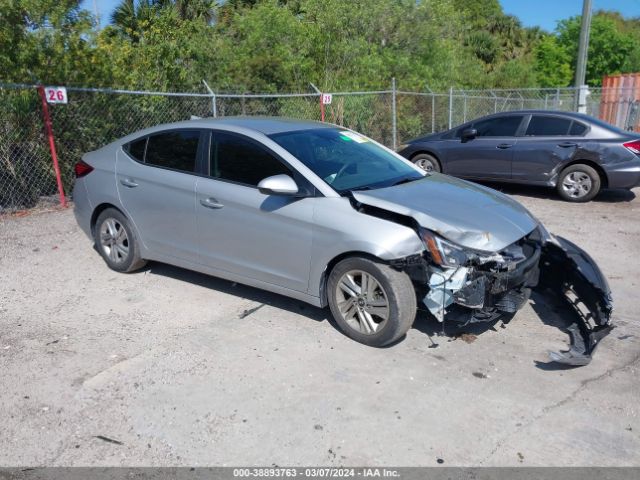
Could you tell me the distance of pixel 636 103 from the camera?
20547mm

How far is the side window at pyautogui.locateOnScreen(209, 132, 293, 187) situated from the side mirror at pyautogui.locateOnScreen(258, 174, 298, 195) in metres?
0.17

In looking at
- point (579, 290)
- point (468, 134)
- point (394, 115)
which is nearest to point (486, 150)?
point (468, 134)

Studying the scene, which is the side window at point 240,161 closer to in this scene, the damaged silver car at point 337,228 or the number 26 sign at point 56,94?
the damaged silver car at point 337,228

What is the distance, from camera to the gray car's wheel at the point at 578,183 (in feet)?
30.2

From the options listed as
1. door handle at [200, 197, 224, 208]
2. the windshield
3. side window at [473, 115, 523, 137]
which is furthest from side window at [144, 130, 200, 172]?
side window at [473, 115, 523, 137]

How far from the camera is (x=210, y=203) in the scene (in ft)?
16.3

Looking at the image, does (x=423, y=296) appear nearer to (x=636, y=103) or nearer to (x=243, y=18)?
(x=243, y=18)

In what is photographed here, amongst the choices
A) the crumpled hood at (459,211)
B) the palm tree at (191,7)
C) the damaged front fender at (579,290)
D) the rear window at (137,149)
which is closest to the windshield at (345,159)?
the crumpled hood at (459,211)

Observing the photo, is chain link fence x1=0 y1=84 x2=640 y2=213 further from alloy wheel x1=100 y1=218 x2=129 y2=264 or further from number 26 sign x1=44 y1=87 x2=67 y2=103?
alloy wheel x1=100 y1=218 x2=129 y2=264

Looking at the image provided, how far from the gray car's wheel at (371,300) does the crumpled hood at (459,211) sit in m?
0.45

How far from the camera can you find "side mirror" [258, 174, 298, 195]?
442cm

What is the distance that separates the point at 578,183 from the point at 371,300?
6491mm

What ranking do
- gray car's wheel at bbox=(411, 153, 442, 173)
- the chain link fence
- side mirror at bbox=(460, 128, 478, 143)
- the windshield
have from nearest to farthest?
the windshield < the chain link fence < side mirror at bbox=(460, 128, 478, 143) < gray car's wheel at bbox=(411, 153, 442, 173)

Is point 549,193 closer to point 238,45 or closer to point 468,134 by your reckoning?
point 468,134
